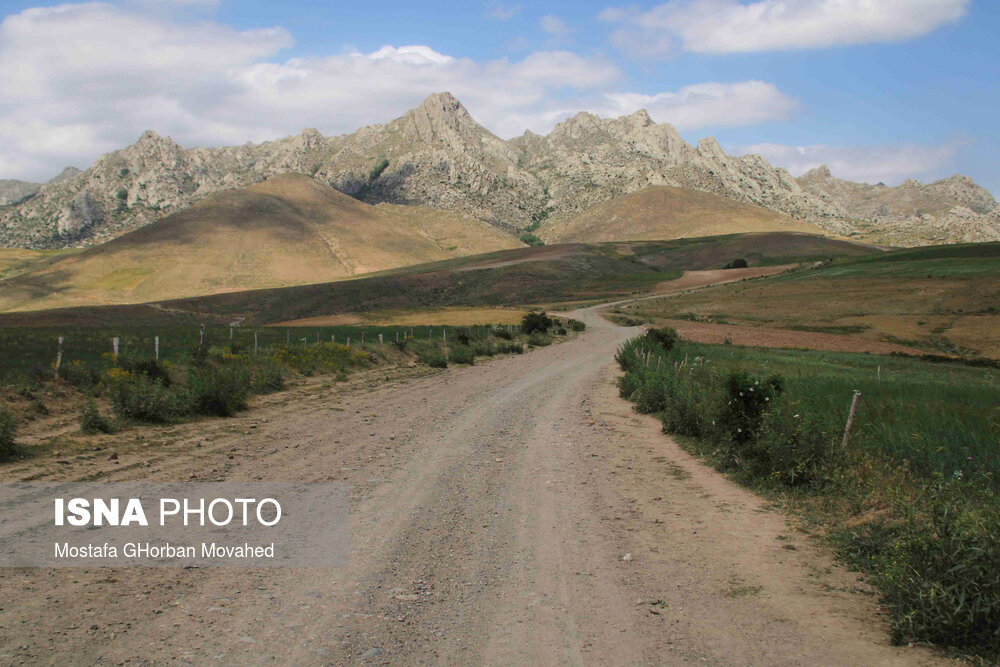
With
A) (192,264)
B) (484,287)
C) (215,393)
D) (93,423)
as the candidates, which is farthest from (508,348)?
(192,264)

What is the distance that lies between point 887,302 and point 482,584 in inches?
3098

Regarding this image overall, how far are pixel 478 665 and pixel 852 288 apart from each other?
90.8 m

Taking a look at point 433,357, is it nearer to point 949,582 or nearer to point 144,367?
point 144,367

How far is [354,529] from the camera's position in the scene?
802 centimetres

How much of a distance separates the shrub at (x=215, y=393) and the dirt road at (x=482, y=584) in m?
3.32

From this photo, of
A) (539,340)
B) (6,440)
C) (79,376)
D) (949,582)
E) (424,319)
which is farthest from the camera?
(424,319)

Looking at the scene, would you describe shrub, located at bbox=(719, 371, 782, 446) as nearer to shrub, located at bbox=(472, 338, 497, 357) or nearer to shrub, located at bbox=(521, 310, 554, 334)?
shrub, located at bbox=(472, 338, 497, 357)

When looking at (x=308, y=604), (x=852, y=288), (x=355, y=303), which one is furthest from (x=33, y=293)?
(x=308, y=604)

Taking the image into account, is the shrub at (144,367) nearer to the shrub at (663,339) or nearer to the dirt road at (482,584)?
the dirt road at (482,584)

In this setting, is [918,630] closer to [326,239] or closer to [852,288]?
[852,288]

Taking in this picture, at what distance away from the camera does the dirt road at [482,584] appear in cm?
517

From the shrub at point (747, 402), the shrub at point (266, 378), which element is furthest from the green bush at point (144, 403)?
the shrub at point (747, 402)

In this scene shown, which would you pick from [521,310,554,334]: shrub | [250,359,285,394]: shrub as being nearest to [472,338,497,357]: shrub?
[521,310,554,334]: shrub

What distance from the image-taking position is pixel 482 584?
6.50 metres
